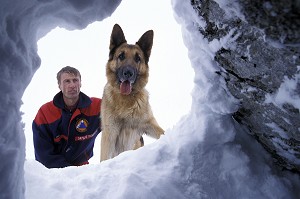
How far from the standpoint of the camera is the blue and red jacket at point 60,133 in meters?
3.79

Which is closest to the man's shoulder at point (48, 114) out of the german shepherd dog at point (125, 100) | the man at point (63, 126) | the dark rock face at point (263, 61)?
the man at point (63, 126)

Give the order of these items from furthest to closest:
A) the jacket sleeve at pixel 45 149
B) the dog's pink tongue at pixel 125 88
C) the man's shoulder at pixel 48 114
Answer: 1. the dog's pink tongue at pixel 125 88
2. the man's shoulder at pixel 48 114
3. the jacket sleeve at pixel 45 149

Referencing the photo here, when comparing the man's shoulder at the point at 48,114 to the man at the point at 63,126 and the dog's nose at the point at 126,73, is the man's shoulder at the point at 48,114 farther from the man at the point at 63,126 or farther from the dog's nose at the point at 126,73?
the dog's nose at the point at 126,73

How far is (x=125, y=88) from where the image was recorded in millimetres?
4398

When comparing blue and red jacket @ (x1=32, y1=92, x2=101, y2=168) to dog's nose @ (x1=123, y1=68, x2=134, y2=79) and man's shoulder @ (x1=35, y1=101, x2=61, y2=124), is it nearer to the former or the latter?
man's shoulder @ (x1=35, y1=101, x2=61, y2=124)

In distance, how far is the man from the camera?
3.80 m

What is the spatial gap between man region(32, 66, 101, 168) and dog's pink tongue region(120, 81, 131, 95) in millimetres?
608

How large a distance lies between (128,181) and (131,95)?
9.04 ft

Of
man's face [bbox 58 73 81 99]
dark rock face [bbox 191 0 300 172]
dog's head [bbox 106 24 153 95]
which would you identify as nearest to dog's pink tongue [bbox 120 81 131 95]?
dog's head [bbox 106 24 153 95]

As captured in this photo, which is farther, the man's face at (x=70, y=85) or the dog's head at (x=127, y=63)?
the dog's head at (x=127, y=63)

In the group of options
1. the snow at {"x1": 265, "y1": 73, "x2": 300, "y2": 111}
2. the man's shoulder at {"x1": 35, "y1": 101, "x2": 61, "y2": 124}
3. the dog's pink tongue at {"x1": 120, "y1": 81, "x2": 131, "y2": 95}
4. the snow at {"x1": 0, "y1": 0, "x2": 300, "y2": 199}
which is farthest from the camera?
the dog's pink tongue at {"x1": 120, "y1": 81, "x2": 131, "y2": 95}

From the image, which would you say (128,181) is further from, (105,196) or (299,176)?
(299,176)

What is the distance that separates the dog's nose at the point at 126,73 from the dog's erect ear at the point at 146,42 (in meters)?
0.46

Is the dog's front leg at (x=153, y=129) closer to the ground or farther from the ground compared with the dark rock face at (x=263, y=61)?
closer to the ground
